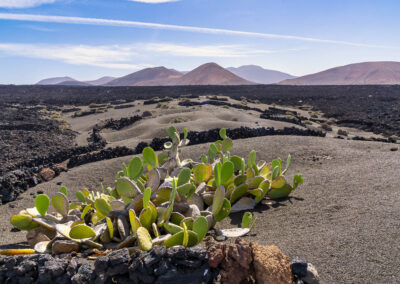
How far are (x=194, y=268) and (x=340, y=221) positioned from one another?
68.6 inches

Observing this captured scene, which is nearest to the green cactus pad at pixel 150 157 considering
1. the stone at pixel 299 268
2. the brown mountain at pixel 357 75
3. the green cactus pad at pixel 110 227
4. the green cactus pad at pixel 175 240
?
the green cactus pad at pixel 110 227

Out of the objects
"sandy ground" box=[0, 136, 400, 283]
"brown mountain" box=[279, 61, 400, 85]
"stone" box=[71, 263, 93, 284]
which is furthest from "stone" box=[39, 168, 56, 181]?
"brown mountain" box=[279, 61, 400, 85]

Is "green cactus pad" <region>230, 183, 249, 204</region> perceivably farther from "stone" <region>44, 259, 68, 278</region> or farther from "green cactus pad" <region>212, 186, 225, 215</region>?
"stone" <region>44, 259, 68, 278</region>

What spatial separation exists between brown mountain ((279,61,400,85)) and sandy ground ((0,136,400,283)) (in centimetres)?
12371

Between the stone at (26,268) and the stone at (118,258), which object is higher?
the stone at (118,258)

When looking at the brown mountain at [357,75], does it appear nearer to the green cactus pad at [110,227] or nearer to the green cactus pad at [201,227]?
the green cactus pad at [201,227]

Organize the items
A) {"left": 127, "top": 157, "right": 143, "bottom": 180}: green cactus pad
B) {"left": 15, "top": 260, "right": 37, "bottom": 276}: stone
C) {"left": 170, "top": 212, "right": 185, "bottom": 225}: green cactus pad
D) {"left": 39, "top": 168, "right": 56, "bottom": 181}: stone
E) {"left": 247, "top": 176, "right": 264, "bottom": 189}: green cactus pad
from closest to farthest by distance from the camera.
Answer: {"left": 15, "top": 260, "right": 37, "bottom": 276}: stone → {"left": 170, "top": 212, "right": 185, "bottom": 225}: green cactus pad → {"left": 127, "top": 157, "right": 143, "bottom": 180}: green cactus pad → {"left": 247, "top": 176, "right": 264, "bottom": 189}: green cactus pad → {"left": 39, "top": 168, "right": 56, "bottom": 181}: stone

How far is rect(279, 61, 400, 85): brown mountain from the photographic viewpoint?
381ft

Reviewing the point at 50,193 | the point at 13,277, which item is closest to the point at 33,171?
the point at 50,193

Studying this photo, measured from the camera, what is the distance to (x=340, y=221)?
3143mm

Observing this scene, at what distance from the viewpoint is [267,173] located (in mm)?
4438

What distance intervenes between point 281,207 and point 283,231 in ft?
2.47

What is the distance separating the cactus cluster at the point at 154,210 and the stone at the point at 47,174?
3214 millimetres

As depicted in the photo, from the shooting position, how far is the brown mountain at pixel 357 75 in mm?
116125
